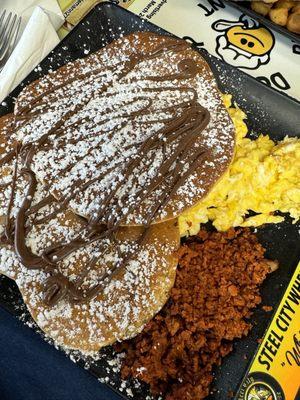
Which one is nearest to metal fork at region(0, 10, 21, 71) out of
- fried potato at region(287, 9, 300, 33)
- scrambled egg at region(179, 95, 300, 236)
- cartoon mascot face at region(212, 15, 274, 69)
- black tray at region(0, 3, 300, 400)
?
black tray at region(0, 3, 300, 400)

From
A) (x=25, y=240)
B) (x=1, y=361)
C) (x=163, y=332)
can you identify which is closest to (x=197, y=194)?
(x=163, y=332)

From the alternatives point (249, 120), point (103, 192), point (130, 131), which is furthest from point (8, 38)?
point (249, 120)

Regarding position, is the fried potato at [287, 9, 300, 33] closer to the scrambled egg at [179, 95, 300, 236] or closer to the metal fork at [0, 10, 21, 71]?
the scrambled egg at [179, 95, 300, 236]

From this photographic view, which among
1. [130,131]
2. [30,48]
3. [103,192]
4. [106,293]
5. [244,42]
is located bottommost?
[106,293]

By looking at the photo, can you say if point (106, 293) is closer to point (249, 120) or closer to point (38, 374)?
point (38, 374)

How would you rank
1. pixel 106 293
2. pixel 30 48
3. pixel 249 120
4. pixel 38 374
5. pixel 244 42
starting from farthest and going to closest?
pixel 244 42, pixel 30 48, pixel 249 120, pixel 38 374, pixel 106 293

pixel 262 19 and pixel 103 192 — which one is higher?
pixel 262 19
